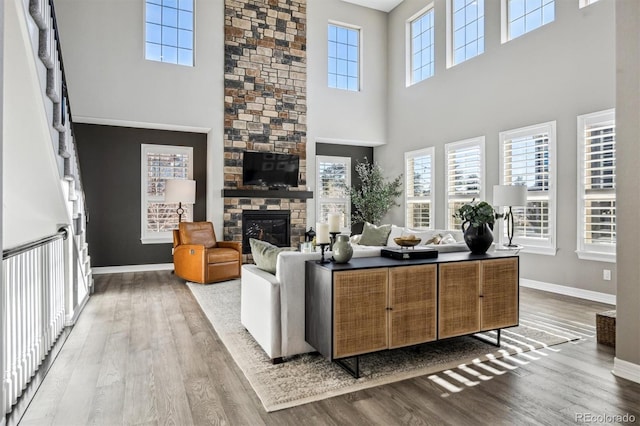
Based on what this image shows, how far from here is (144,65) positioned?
21.8 ft

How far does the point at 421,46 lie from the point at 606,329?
20.6 ft

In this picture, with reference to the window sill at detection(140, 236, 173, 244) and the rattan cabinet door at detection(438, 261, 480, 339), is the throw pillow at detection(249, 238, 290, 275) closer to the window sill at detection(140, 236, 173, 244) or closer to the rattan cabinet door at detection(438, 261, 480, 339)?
the rattan cabinet door at detection(438, 261, 480, 339)

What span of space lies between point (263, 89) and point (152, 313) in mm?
4760

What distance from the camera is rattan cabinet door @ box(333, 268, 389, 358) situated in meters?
2.59

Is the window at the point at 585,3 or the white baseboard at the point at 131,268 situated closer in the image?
the window at the point at 585,3

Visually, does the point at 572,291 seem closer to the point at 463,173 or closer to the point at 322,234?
the point at 463,173

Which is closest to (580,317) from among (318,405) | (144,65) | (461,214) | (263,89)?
(461,214)

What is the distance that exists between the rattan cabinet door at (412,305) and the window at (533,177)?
3316 mm

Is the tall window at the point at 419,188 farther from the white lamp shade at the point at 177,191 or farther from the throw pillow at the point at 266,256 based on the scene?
the throw pillow at the point at 266,256

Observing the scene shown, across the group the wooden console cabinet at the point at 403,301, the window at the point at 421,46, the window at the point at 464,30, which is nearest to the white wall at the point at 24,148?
the wooden console cabinet at the point at 403,301

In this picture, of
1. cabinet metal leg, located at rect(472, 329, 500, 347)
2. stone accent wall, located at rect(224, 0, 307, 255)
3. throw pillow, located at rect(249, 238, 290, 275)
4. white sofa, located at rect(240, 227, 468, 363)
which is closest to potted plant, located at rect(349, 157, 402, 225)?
stone accent wall, located at rect(224, 0, 307, 255)

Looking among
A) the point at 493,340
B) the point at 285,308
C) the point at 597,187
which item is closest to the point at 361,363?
the point at 285,308

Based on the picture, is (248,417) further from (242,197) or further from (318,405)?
(242,197)

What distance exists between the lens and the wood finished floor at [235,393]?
217cm
